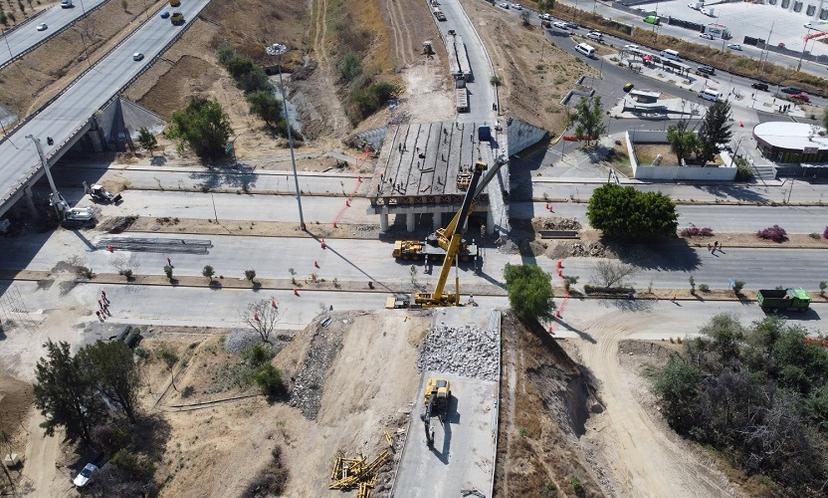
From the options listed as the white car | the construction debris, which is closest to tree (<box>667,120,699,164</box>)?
the construction debris

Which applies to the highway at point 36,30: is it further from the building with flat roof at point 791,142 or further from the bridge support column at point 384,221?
the building with flat roof at point 791,142

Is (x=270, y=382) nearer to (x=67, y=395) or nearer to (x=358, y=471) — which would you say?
(x=358, y=471)

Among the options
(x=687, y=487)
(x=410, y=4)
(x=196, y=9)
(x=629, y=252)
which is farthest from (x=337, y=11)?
(x=687, y=487)

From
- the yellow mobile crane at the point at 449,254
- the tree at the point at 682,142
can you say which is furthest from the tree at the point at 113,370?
the tree at the point at 682,142

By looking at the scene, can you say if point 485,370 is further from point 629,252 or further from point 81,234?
point 81,234

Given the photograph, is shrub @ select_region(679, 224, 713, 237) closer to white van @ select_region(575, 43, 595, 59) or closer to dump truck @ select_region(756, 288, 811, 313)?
dump truck @ select_region(756, 288, 811, 313)
